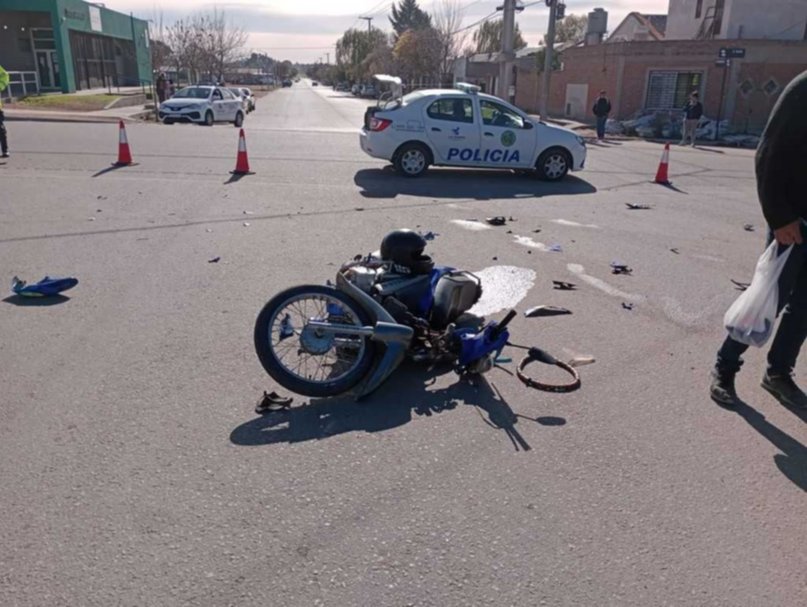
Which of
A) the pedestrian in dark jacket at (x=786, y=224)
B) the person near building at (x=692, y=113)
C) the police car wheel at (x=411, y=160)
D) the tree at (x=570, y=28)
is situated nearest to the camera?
the pedestrian in dark jacket at (x=786, y=224)

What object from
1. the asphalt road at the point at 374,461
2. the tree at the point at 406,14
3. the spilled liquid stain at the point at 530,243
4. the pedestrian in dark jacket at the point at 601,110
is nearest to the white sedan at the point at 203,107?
the pedestrian in dark jacket at the point at 601,110

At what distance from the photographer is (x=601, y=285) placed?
21.7 feet

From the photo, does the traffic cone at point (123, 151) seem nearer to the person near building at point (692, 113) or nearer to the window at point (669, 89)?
the person near building at point (692, 113)

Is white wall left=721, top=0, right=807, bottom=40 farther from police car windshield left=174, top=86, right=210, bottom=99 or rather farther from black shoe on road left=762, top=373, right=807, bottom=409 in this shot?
black shoe on road left=762, top=373, right=807, bottom=409

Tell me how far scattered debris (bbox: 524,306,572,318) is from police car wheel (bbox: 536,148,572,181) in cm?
839

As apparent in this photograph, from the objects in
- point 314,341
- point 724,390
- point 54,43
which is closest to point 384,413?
point 314,341

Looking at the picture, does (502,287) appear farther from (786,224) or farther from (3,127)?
(3,127)

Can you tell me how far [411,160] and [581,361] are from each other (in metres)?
9.27

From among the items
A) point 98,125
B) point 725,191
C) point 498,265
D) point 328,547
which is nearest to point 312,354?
point 328,547

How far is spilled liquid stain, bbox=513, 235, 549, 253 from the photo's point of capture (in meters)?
7.94

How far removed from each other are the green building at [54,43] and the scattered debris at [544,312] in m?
38.5

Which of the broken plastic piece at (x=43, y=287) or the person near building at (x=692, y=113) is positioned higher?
the person near building at (x=692, y=113)

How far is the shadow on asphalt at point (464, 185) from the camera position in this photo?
38.7 feet

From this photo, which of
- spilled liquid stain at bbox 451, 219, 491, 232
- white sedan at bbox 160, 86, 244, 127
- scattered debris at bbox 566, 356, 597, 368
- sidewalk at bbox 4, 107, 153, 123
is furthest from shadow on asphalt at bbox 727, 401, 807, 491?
sidewalk at bbox 4, 107, 153, 123
